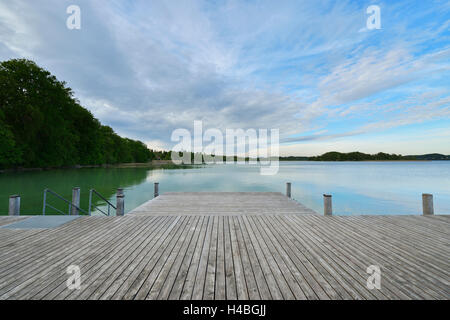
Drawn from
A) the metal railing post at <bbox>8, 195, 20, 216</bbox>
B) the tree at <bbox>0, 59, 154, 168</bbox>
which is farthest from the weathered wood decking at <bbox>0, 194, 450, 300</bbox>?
the tree at <bbox>0, 59, 154, 168</bbox>

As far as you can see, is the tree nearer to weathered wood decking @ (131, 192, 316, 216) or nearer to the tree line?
the tree line

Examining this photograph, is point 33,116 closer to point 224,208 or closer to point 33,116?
point 33,116

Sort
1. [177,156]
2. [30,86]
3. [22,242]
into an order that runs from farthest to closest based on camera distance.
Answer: [177,156], [30,86], [22,242]

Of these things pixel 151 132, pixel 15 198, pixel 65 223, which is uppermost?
pixel 151 132

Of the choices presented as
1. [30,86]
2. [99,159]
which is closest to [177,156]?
[99,159]

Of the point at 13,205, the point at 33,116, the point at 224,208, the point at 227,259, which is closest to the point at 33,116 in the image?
the point at 33,116

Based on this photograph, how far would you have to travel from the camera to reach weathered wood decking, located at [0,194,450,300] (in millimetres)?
2314

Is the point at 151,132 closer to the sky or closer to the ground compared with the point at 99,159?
closer to the sky

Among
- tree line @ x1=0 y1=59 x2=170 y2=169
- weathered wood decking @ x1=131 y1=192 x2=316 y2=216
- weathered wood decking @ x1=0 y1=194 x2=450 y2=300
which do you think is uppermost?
tree line @ x1=0 y1=59 x2=170 y2=169

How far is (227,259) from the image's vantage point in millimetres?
3119

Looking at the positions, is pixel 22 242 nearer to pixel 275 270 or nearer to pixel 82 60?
pixel 275 270

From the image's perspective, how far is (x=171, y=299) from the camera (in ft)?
7.11

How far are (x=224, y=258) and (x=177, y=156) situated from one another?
476 ft

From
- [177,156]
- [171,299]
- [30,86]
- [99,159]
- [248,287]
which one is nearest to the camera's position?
[171,299]
